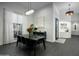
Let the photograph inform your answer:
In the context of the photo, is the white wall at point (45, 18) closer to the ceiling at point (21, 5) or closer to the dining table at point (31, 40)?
the ceiling at point (21, 5)

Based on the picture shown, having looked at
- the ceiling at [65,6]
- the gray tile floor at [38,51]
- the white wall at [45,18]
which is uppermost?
the ceiling at [65,6]

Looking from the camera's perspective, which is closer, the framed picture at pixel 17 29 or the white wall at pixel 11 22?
the white wall at pixel 11 22

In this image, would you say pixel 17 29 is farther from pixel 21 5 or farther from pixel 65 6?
pixel 65 6

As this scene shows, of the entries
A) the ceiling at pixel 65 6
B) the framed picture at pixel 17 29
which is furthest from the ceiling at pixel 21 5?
the framed picture at pixel 17 29

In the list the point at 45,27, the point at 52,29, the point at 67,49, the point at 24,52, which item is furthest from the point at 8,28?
the point at 67,49

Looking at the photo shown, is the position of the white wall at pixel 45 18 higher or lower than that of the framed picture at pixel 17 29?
higher

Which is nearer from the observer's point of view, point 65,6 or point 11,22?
point 11,22

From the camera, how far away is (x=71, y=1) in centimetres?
231

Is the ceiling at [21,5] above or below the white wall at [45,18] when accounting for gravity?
above

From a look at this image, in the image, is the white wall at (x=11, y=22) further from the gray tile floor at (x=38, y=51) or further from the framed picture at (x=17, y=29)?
the gray tile floor at (x=38, y=51)

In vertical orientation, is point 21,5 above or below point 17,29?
above

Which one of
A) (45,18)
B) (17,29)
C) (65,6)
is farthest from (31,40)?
(65,6)

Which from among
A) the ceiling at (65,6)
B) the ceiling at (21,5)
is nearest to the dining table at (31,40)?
the ceiling at (21,5)

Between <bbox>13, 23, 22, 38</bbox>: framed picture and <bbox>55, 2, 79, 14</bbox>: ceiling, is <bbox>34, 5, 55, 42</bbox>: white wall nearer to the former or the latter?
<bbox>55, 2, 79, 14</bbox>: ceiling
